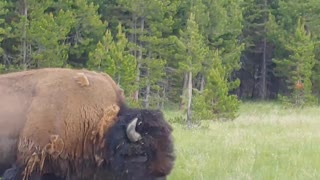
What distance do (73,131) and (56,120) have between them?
203 millimetres

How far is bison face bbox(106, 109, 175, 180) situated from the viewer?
619cm

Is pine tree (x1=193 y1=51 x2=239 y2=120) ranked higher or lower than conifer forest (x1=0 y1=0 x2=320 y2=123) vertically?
lower

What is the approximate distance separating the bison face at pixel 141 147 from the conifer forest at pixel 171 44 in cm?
1417

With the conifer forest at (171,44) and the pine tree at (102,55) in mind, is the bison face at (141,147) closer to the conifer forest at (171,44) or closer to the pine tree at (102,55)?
the conifer forest at (171,44)

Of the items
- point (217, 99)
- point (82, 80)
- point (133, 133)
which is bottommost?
point (217, 99)

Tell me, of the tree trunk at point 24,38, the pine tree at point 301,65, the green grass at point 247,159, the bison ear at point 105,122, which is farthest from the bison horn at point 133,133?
the pine tree at point 301,65

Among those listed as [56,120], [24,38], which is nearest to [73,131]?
[56,120]

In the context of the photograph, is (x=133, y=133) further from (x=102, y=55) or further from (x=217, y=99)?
(x=102, y=55)

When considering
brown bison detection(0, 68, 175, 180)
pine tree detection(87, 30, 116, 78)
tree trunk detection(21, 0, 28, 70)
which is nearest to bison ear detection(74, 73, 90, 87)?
brown bison detection(0, 68, 175, 180)

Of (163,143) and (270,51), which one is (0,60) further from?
(163,143)

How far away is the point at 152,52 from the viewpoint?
125 feet

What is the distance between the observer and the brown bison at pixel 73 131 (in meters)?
6.30

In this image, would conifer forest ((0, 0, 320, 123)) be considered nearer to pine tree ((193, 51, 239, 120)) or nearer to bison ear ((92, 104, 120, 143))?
pine tree ((193, 51, 239, 120))

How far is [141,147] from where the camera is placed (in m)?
6.27
